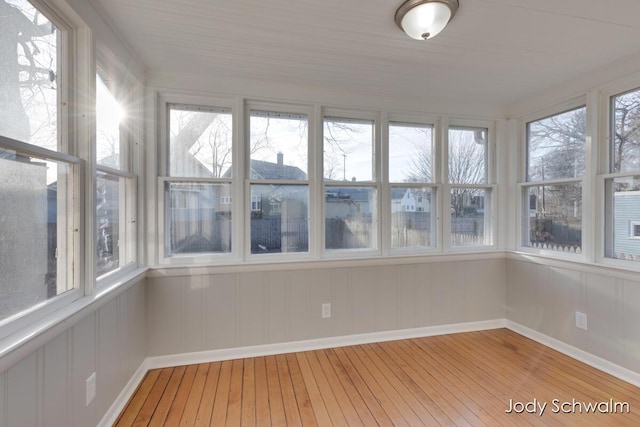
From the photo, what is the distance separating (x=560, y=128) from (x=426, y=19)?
6.92 feet

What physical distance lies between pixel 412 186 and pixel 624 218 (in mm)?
1645

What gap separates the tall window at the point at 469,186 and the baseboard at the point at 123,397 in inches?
121

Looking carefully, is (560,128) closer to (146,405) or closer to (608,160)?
(608,160)

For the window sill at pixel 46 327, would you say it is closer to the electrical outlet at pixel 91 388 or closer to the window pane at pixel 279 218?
the electrical outlet at pixel 91 388

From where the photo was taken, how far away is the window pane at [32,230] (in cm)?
110

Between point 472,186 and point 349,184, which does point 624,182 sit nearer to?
point 472,186

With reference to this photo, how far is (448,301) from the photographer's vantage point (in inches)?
121

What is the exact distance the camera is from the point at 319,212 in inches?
110

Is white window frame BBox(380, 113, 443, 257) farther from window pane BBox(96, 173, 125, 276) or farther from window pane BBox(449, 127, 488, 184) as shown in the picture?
window pane BBox(96, 173, 125, 276)

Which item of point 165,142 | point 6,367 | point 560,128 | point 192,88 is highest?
point 192,88

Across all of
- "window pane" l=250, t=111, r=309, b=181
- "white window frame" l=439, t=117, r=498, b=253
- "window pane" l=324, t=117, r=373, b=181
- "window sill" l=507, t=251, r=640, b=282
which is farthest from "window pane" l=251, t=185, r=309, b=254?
"window sill" l=507, t=251, r=640, b=282

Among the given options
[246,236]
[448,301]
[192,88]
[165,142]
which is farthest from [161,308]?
[448,301]

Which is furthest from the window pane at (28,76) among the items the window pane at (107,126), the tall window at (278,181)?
the tall window at (278,181)

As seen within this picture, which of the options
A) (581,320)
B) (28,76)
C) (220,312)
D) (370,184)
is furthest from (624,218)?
(28,76)
